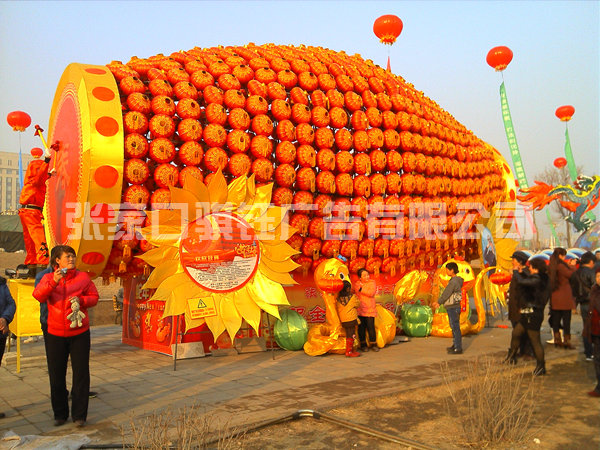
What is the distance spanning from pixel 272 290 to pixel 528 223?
9966 millimetres

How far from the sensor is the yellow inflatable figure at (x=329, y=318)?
25.5 feet

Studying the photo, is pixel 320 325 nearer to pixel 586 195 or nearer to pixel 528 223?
pixel 528 223

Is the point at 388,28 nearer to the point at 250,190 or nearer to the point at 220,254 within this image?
the point at 250,190

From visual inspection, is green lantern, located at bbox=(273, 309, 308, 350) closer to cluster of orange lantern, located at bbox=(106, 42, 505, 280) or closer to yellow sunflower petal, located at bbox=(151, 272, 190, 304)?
cluster of orange lantern, located at bbox=(106, 42, 505, 280)

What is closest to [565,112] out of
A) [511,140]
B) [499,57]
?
[511,140]

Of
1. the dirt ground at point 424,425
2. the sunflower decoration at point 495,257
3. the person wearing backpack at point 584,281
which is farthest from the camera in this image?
the sunflower decoration at point 495,257

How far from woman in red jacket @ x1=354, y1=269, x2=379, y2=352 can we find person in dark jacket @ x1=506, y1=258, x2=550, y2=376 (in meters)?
2.21

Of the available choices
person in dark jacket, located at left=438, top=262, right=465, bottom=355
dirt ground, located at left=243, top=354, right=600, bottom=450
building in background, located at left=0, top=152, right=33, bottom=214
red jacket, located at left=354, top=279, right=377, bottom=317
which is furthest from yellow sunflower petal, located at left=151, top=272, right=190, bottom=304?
building in background, located at left=0, top=152, right=33, bottom=214

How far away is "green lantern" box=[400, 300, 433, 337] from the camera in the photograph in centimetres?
948

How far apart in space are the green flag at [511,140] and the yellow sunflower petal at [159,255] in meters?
19.6

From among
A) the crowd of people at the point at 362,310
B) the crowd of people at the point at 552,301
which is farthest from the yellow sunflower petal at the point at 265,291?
the crowd of people at the point at 552,301

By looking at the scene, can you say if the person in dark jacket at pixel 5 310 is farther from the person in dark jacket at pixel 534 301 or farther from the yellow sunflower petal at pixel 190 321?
the person in dark jacket at pixel 534 301

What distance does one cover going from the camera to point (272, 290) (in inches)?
297

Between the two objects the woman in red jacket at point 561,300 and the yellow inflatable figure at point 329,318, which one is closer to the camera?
the yellow inflatable figure at point 329,318
